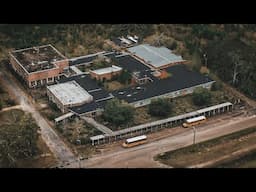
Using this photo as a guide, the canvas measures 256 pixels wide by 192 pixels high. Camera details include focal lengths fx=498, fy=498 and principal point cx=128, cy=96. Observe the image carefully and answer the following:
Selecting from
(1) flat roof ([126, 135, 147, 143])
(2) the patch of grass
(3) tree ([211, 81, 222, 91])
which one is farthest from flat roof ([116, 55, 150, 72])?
(1) flat roof ([126, 135, 147, 143])

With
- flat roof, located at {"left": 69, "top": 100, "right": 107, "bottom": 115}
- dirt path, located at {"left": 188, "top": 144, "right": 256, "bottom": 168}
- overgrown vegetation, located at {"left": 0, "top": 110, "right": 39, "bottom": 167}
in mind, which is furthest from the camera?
flat roof, located at {"left": 69, "top": 100, "right": 107, "bottom": 115}

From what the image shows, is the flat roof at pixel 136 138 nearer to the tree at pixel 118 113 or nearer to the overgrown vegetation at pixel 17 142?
the tree at pixel 118 113

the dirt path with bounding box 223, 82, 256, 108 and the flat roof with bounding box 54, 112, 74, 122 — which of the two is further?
the dirt path with bounding box 223, 82, 256, 108

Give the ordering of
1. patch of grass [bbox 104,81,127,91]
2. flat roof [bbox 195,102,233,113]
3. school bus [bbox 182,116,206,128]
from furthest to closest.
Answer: patch of grass [bbox 104,81,127,91] → flat roof [bbox 195,102,233,113] → school bus [bbox 182,116,206,128]

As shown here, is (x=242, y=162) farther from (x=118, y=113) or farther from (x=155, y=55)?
(x=155, y=55)

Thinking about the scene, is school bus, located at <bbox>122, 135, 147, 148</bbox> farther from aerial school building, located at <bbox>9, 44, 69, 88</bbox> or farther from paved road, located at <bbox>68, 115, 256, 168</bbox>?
aerial school building, located at <bbox>9, 44, 69, 88</bbox>
